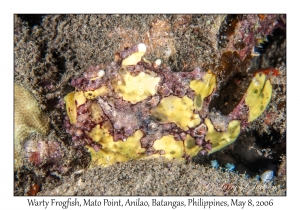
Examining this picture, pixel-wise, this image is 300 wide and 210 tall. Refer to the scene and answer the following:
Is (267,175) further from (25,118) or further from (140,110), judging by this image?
(25,118)

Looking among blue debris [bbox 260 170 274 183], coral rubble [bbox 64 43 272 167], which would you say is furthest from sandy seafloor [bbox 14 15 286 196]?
coral rubble [bbox 64 43 272 167]

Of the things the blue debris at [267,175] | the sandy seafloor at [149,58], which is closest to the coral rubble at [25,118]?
the sandy seafloor at [149,58]

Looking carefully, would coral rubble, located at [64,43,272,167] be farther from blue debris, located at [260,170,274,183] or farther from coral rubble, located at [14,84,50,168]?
blue debris, located at [260,170,274,183]

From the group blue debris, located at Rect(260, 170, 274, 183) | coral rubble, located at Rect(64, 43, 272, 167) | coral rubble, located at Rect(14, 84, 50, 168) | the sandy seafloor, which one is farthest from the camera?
blue debris, located at Rect(260, 170, 274, 183)

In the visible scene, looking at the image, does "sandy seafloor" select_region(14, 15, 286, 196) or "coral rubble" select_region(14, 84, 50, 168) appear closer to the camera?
"sandy seafloor" select_region(14, 15, 286, 196)

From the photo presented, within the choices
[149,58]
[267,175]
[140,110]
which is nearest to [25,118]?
[140,110]

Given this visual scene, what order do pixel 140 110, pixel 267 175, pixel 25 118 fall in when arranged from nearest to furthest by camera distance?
pixel 140 110 → pixel 25 118 → pixel 267 175

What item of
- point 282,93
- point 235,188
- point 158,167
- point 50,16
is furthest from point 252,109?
point 50,16
